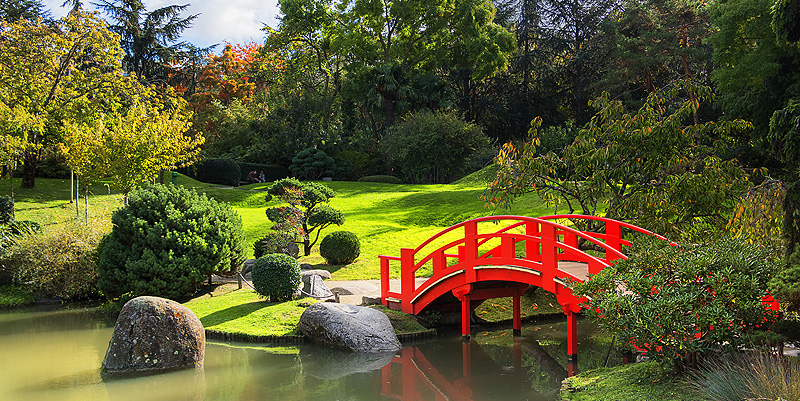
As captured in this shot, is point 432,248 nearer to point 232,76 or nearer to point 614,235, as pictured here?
point 614,235

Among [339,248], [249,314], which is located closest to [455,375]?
[249,314]

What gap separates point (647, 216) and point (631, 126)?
178cm

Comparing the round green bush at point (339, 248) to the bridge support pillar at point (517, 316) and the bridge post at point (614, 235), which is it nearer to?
the bridge support pillar at point (517, 316)

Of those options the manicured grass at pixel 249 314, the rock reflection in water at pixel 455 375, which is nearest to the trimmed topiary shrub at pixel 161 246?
the manicured grass at pixel 249 314

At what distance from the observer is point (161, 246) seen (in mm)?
14828

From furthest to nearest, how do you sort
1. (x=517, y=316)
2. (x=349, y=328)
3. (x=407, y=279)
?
(x=407, y=279) < (x=517, y=316) < (x=349, y=328)

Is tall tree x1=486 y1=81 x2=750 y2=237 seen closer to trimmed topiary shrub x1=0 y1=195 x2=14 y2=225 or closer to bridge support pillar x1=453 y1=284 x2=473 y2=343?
bridge support pillar x1=453 y1=284 x2=473 y2=343

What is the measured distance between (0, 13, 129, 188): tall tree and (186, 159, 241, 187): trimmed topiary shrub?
8.23 meters

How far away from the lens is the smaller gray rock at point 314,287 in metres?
14.4

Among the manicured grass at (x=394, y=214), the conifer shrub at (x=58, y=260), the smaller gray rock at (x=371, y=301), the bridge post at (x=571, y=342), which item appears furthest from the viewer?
the manicured grass at (x=394, y=214)

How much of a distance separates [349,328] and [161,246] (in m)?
5.73

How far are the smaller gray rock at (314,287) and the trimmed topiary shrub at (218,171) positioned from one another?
20597mm

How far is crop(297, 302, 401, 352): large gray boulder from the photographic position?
455 inches

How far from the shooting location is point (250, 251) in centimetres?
2022
